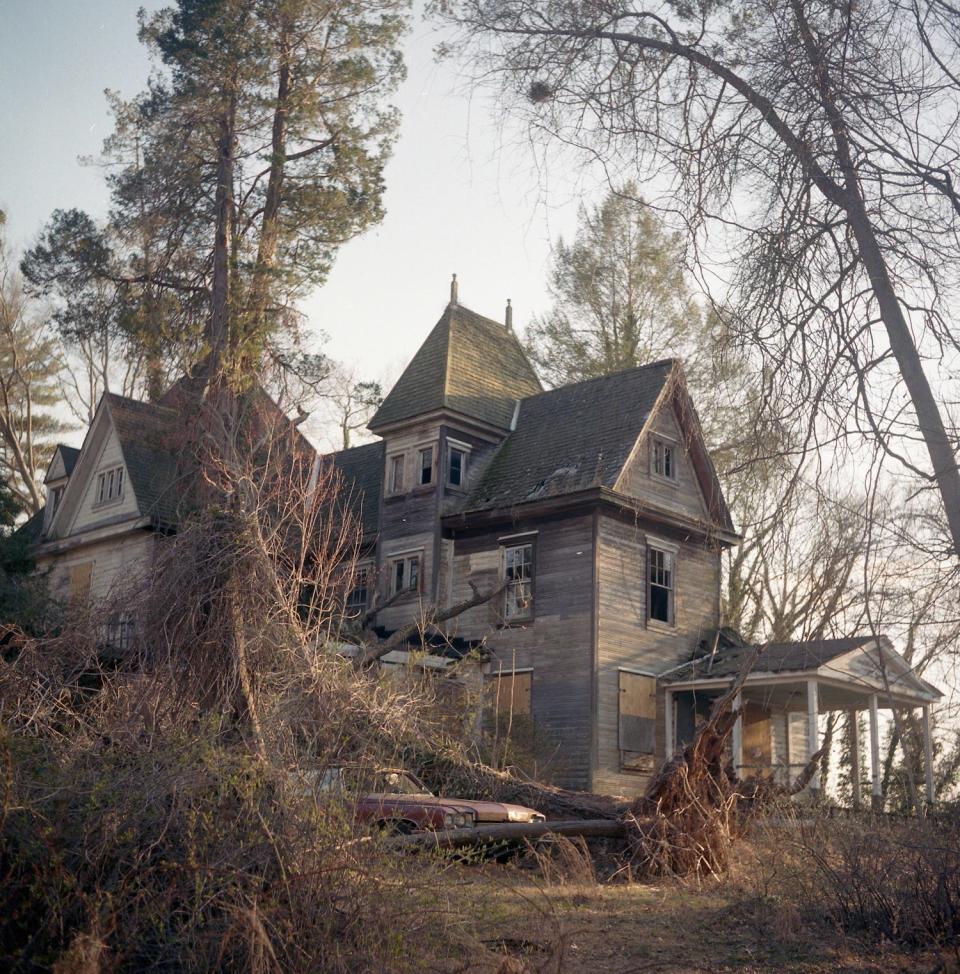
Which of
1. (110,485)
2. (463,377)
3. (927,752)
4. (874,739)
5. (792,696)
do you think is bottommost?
(927,752)

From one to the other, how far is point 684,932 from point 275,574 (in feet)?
14.6

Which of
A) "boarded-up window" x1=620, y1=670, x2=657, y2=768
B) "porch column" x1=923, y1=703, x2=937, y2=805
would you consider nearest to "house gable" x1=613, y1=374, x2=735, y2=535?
"boarded-up window" x1=620, y1=670, x2=657, y2=768

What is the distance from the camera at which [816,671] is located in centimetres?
2206

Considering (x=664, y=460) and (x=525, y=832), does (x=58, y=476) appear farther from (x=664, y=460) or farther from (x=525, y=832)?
(x=525, y=832)

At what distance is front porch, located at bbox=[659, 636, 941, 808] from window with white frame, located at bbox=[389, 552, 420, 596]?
6335 mm

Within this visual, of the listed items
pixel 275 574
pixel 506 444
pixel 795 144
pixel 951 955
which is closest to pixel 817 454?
pixel 795 144

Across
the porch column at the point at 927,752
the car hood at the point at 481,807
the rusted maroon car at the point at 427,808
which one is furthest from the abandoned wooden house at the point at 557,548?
the rusted maroon car at the point at 427,808

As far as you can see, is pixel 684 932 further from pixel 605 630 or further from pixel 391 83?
pixel 391 83

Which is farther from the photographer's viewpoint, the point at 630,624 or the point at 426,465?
the point at 426,465

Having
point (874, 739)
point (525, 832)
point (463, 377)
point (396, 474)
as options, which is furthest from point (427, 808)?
point (463, 377)

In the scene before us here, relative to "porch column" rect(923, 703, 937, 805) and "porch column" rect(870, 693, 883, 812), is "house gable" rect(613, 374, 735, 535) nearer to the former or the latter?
"porch column" rect(870, 693, 883, 812)

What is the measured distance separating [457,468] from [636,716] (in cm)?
740

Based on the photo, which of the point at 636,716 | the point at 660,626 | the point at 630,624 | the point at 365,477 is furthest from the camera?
the point at 365,477

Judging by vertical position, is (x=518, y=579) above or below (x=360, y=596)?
above
